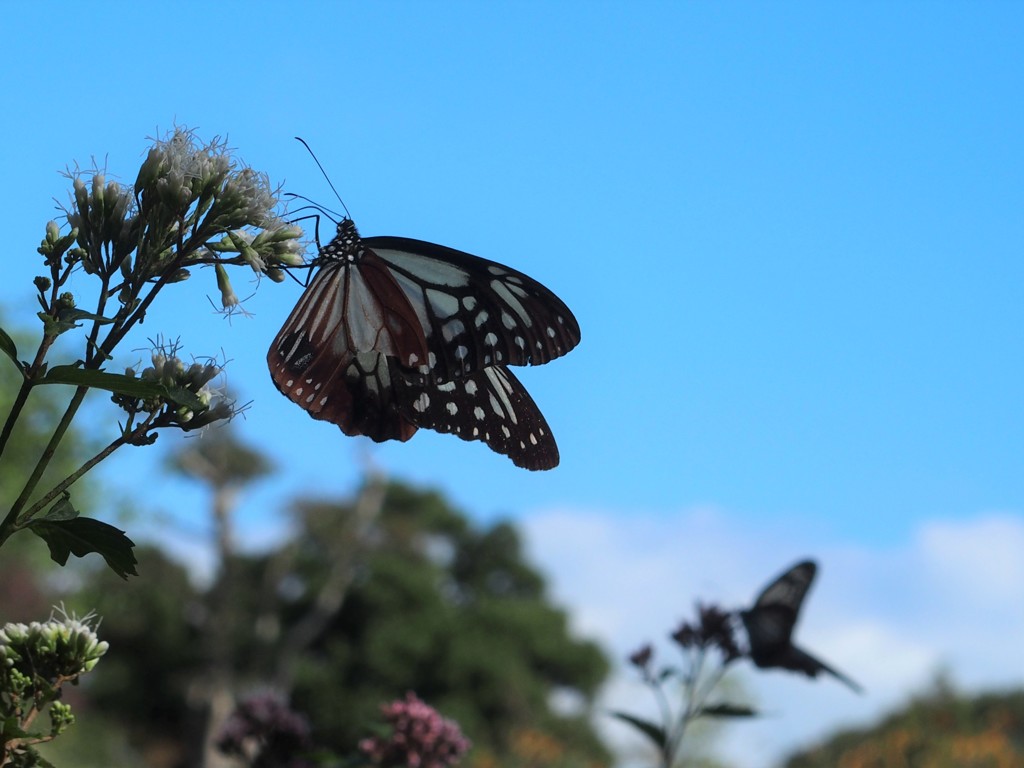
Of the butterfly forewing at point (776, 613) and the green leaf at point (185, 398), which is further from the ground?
the butterfly forewing at point (776, 613)

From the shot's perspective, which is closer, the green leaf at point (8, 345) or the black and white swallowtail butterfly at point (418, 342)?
the green leaf at point (8, 345)

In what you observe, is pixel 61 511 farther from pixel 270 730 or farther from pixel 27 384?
pixel 270 730

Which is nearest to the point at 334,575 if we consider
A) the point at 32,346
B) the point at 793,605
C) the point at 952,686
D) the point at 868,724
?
the point at 32,346

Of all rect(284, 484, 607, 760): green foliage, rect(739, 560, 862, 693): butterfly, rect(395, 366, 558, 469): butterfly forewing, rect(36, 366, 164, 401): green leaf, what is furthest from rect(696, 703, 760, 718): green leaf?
rect(284, 484, 607, 760): green foliage

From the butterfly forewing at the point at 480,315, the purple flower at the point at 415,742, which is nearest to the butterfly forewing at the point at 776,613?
the purple flower at the point at 415,742

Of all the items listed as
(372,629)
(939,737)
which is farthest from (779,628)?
(372,629)

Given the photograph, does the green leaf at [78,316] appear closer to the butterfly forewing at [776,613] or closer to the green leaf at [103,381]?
the green leaf at [103,381]

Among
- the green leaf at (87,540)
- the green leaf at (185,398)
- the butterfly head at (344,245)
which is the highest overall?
the butterfly head at (344,245)

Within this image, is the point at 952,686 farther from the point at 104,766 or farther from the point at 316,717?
the point at 104,766
